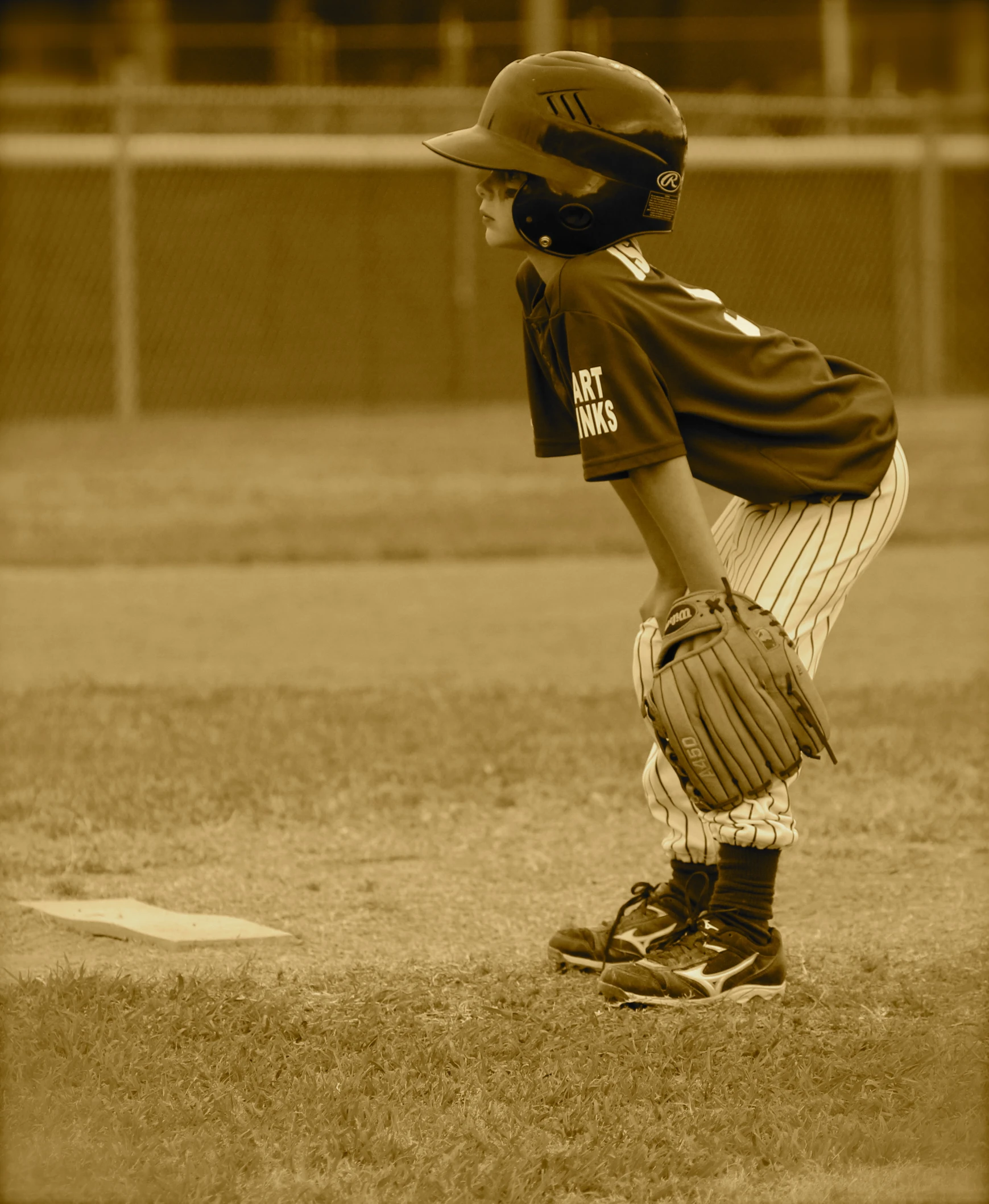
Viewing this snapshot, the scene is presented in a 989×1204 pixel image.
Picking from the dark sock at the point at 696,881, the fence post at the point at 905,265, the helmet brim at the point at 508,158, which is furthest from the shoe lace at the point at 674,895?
the fence post at the point at 905,265

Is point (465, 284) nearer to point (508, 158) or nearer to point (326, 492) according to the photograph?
point (326, 492)

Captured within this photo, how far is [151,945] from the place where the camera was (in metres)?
3.10

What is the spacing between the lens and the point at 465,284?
14.8 meters

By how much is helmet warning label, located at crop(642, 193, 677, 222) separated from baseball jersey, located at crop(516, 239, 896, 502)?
6cm

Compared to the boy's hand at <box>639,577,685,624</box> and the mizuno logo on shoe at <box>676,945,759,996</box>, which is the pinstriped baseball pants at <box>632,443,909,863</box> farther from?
the mizuno logo on shoe at <box>676,945,759,996</box>

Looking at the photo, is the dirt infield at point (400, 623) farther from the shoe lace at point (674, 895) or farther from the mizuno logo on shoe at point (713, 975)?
the mizuno logo on shoe at point (713, 975)

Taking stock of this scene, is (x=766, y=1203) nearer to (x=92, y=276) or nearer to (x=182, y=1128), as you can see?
(x=182, y=1128)

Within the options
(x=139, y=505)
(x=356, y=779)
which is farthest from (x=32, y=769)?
(x=139, y=505)

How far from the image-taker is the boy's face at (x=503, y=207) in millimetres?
2771

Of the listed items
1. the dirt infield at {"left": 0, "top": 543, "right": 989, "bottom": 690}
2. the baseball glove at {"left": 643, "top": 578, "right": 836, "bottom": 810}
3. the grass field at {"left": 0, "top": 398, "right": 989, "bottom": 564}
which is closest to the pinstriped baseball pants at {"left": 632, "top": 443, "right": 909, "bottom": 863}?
the baseball glove at {"left": 643, "top": 578, "right": 836, "bottom": 810}

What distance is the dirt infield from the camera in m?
5.66

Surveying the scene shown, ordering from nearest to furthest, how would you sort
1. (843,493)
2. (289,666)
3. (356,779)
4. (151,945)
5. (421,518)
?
(843,493), (151,945), (356,779), (289,666), (421,518)

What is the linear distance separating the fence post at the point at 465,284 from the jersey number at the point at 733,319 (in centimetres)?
1188

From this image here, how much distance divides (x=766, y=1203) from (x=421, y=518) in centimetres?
662
